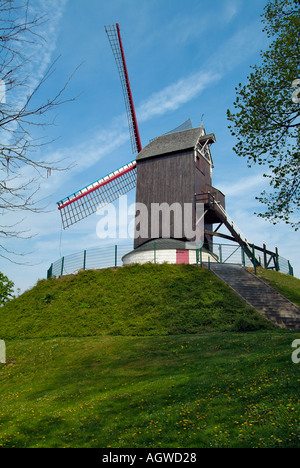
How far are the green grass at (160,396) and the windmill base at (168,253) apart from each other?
35.6 feet

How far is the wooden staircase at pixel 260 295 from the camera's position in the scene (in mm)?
18328

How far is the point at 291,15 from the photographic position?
14.7m

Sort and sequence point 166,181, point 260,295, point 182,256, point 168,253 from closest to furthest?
point 260,295, point 168,253, point 182,256, point 166,181

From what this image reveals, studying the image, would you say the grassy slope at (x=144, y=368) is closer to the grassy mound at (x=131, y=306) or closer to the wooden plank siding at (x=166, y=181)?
the grassy mound at (x=131, y=306)

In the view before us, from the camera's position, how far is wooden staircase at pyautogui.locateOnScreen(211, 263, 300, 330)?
18.3 m

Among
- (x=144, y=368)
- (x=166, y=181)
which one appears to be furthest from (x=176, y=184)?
(x=144, y=368)

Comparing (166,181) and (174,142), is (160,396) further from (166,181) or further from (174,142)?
(174,142)

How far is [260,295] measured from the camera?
2112 cm

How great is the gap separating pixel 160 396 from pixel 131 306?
11.5 meters

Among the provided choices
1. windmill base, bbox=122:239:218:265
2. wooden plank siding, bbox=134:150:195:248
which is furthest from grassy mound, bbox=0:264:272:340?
wooden plank siding, bbox=134:150:195:248

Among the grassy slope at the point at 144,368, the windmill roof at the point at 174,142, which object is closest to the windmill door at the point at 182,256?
the grassy slope at the point at 144,368

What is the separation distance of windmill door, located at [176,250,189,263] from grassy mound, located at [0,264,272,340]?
203 cm

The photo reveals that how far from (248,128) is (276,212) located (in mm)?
3824

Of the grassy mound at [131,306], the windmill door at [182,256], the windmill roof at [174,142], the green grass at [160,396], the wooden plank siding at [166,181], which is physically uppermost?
the windmill roof at [174,142]
